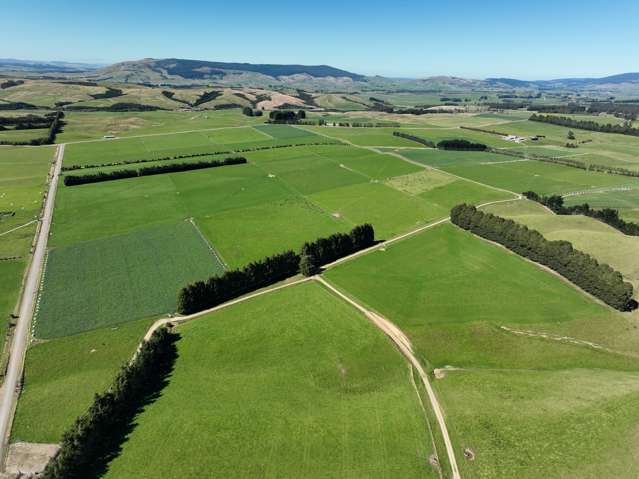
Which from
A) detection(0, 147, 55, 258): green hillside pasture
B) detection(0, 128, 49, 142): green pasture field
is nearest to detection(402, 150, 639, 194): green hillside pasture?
detection(0, 147, 55, 258): green hillside pasture

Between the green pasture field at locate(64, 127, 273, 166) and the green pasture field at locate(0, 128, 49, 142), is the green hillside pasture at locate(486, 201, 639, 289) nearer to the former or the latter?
the green pasture field at locate(64, 127, 273, 166)

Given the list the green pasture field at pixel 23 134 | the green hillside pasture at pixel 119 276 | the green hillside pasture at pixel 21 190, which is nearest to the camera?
the green hillside pasture at pixel 119 276

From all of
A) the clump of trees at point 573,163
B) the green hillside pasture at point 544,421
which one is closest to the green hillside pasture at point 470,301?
the green hillside pasture at point 544,421

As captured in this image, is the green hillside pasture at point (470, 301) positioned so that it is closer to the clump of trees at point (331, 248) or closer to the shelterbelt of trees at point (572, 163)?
the clump of trees at point (331, 248)

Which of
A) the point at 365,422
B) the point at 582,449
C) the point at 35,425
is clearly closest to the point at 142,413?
the point at 35,425

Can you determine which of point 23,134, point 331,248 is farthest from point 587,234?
point 23,134

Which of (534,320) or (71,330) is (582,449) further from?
(71,330)
